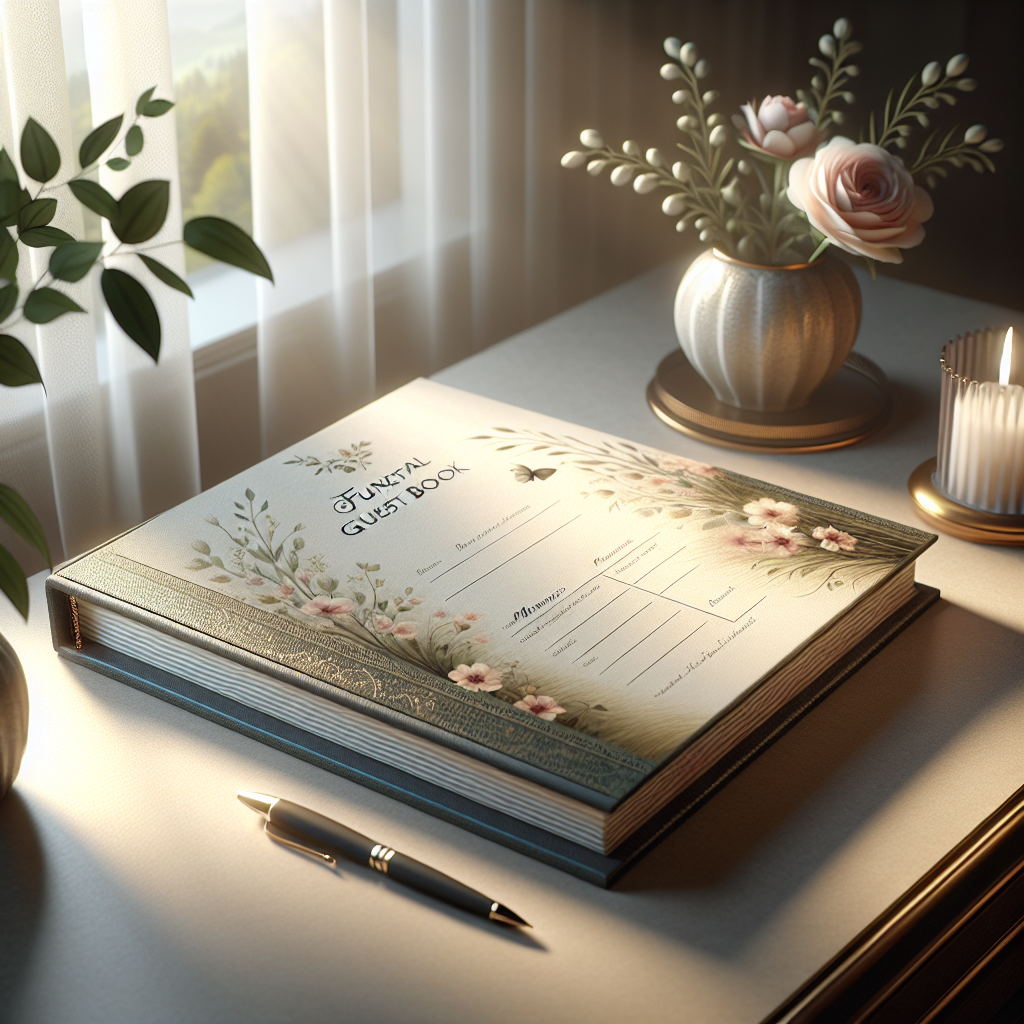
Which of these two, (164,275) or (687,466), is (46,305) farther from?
(687,466)

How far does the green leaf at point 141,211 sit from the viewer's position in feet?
1.94

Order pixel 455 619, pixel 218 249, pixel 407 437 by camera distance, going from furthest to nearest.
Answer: pixel 407 437 → pixel 455 619 → pixel 218 249

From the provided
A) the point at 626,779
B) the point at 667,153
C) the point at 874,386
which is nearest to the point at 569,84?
the point at 667,153

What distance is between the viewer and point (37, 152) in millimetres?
603

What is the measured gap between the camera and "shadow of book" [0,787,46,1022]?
0.60m

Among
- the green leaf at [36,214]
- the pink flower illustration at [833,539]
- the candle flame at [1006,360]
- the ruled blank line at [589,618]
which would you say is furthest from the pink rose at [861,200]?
the green leaf at [36,214]

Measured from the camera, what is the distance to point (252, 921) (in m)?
0.63

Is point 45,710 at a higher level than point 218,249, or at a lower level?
lower

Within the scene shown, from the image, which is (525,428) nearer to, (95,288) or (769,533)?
(769,533)

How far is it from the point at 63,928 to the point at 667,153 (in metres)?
1.43

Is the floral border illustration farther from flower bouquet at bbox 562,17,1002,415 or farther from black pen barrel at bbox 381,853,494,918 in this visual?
flower bouquet at bbox 562,17,1002,415

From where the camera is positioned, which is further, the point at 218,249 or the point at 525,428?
the point at 525,428

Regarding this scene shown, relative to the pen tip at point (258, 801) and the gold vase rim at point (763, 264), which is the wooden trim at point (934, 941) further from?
the gold vase rim at point (763, 264)

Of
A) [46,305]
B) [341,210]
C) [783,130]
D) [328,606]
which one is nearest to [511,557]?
[328,606]
